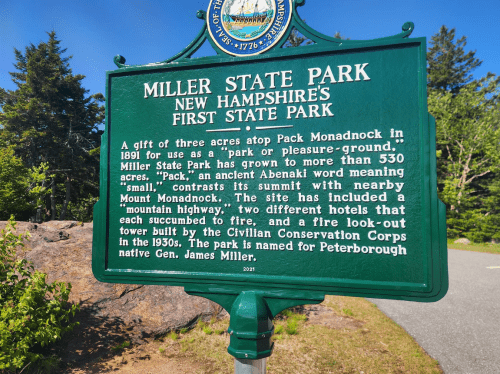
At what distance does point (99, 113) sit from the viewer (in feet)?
94.4

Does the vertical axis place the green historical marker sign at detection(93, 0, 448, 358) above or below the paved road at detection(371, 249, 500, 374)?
above

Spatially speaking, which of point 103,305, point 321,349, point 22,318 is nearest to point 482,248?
point 321,349

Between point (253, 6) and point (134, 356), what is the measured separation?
5.01 metres

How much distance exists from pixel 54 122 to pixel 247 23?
2723cm

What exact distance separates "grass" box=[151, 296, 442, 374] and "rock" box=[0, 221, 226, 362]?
1.19 ft

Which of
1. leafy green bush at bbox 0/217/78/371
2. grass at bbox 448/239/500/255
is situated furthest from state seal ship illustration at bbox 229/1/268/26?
grass at bbox 448/239/500/255

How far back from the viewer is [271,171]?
257 centimetres

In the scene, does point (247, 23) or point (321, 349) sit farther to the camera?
point (321, 349)

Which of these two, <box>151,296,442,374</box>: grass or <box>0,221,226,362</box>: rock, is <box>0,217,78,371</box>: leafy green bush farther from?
<box>151,296,442,374</box>: grass

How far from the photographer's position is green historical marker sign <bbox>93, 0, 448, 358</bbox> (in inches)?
92.2

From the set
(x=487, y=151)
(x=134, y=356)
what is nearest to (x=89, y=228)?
(x=134, y=356)

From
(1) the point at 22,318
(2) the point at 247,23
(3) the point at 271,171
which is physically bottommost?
(1) the point at 22,318

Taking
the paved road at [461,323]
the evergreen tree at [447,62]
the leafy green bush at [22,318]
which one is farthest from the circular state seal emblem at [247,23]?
the evergreen tree at [447,62]

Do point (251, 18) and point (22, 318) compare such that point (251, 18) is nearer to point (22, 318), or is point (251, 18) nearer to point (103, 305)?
point (22, 318)
